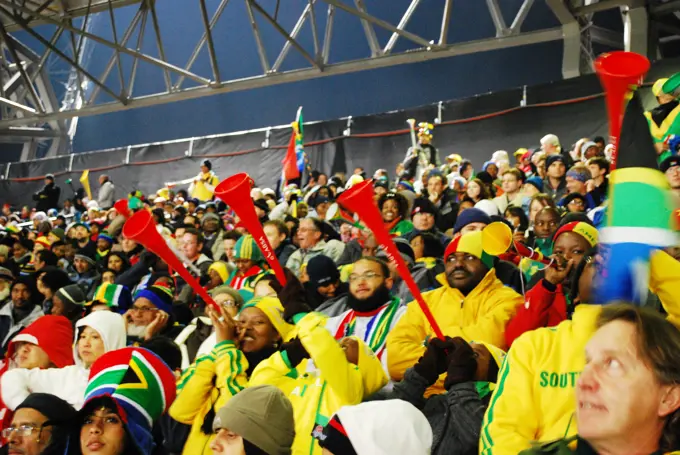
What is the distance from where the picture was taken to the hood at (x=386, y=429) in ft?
7.12

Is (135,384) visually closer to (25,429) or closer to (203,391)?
(203,391)

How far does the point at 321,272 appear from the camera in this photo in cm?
415

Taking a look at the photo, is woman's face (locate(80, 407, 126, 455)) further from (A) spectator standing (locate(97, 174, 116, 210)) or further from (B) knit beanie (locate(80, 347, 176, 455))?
(A) spectator standing (locate(97, 174, 116, 210))

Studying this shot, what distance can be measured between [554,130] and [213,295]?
→ 6665 mm

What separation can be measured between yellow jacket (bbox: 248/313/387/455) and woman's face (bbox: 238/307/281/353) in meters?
0.35

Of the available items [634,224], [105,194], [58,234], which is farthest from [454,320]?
[105,194]

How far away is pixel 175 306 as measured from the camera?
14.8ft

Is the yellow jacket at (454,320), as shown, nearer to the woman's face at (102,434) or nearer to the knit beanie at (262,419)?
the knit beanie at (262,419)

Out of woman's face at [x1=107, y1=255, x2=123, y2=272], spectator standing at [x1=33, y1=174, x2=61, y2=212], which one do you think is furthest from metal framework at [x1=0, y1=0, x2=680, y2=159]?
woman's face at [x1=107, y1=255, x2=123, y2=272]

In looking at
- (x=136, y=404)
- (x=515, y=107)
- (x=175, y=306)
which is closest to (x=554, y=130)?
(x=515, y=107)

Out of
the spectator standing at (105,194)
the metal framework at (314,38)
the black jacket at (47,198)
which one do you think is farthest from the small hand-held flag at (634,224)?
the black jacket at (47,198)

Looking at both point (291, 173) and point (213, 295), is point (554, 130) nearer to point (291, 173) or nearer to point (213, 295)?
point (291, 173)

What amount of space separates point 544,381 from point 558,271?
0.76 metres

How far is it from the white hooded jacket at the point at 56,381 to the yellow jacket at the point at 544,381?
200cm
